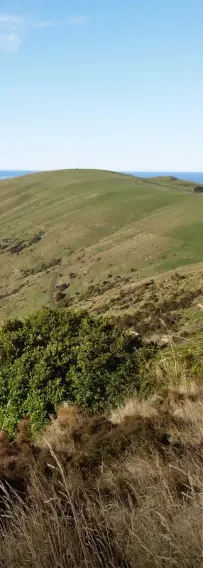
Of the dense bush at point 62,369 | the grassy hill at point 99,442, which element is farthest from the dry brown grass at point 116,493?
the dense bush at point 62,369

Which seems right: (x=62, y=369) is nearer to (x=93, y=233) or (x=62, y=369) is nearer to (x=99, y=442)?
(x=99, y=442)

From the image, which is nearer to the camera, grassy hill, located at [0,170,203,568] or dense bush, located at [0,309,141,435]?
grassy hill, located at [0,170,203,568]

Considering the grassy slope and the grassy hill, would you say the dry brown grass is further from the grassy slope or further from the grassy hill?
the grassy slope

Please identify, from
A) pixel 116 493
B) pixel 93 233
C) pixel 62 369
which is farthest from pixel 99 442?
pixel 93 233

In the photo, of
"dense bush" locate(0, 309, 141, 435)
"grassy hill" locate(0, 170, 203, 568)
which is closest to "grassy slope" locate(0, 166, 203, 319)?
"grassy hill" locate(0, 170, 203, 568)

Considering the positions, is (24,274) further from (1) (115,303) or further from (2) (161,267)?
(1) (115,303)
